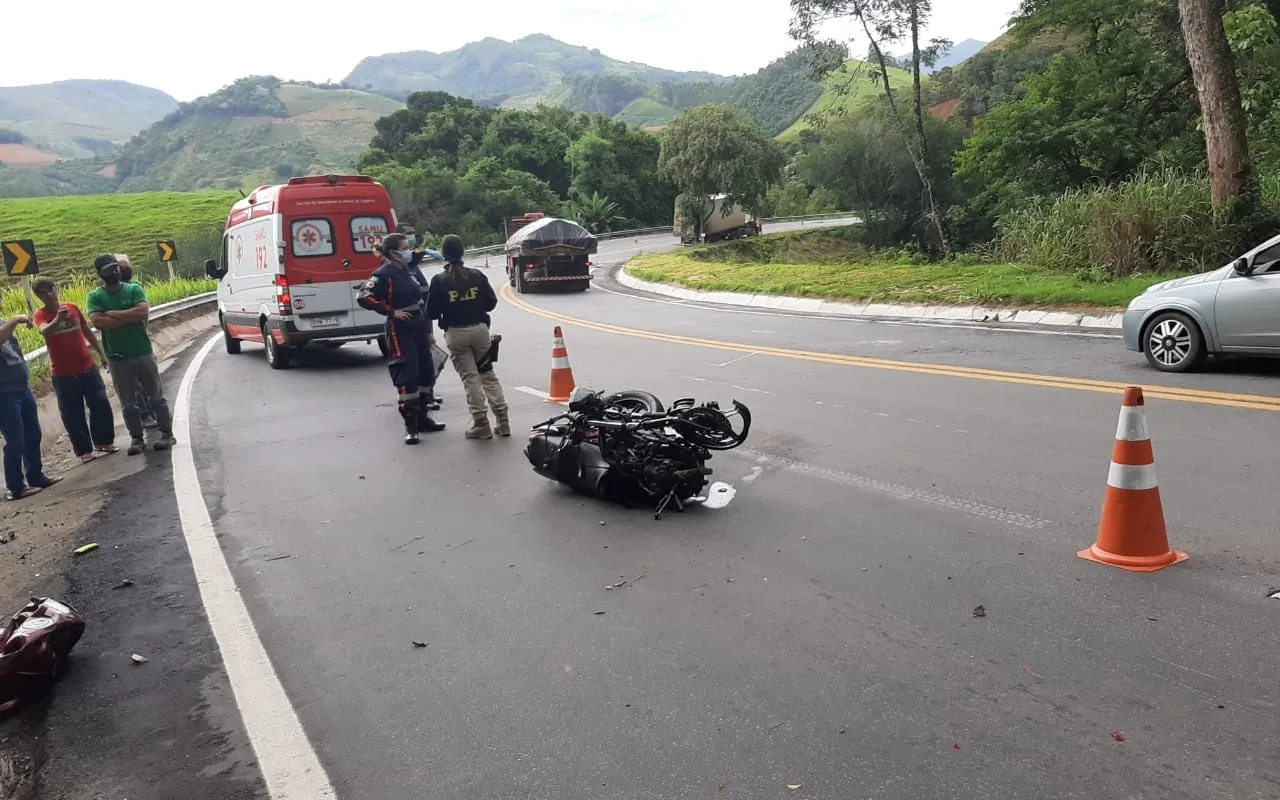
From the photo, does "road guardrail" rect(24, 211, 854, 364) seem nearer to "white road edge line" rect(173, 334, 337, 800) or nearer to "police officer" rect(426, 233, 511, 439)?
"police officer" rect(426, 233, 511, 439)

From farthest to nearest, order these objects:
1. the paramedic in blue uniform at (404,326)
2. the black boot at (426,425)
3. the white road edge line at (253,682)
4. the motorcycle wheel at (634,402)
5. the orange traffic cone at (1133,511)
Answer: the black boot at (426,425) < the paramedic in blue uniform at (404,326) < the motorcycle wheel at (634,402) < the orange traffic cone at (1133,511) < the white road edge line at (253,682)

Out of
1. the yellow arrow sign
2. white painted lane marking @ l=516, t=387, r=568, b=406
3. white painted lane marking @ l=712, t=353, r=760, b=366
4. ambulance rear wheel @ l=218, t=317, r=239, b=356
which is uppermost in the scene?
the yellow arrow sign

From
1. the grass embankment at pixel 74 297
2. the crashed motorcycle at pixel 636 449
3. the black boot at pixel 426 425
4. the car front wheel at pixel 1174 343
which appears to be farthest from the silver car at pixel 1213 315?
the grass embankment at pixel 74 297

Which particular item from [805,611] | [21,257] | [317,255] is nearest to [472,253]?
[21,257]

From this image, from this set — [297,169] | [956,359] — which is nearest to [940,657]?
[956,359]

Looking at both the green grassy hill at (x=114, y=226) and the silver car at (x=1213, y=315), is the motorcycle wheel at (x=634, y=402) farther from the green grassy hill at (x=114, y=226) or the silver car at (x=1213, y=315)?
the green grassy hill at (x=114, y=226)

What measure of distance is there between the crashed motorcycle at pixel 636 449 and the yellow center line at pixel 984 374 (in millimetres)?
3927

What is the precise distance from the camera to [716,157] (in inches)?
1884

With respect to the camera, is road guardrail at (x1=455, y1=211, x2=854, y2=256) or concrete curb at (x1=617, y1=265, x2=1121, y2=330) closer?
concrete curb at (x1=617, y1=265, x2=1121, y2=330)

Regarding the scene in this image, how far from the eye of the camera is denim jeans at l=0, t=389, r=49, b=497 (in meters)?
8.34

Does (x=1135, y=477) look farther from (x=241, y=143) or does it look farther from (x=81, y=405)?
(x=241, y=143)

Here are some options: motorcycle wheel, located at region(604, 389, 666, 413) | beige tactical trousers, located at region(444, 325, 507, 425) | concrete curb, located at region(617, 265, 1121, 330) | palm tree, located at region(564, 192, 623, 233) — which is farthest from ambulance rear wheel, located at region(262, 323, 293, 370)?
palm tree, located at region(564, 192, 623, 233)

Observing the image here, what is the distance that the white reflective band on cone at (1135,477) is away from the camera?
468 cm

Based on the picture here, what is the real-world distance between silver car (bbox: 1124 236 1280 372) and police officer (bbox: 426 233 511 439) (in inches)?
245
